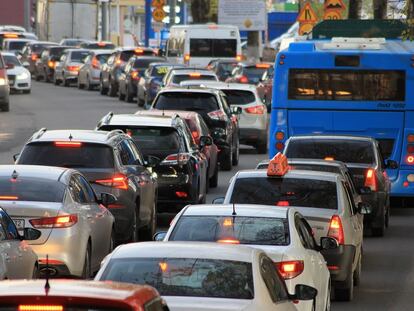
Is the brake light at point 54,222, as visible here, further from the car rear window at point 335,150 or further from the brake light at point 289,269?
the car rear window at point 335,150

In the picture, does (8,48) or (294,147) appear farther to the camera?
(8,48)

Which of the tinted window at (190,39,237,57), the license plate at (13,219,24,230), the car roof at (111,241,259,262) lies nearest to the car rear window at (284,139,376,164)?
the license plate at (13,219,24,230)

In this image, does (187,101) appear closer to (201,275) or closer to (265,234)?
(265,234)

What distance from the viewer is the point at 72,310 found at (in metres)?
6.93

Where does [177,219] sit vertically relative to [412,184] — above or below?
above

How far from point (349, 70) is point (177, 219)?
46.6 feet

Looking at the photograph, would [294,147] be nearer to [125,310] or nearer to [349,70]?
[349,70]

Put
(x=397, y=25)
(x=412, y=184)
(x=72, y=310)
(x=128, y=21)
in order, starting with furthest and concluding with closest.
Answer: (x=128, y=21) < (x=397, y=25) < (x=412, y=184) < (x=72, y=310)

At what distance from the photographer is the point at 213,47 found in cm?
6475

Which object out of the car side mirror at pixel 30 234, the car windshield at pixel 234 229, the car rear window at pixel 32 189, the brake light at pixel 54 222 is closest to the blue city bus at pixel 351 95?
the car rear window at pixel 32 189

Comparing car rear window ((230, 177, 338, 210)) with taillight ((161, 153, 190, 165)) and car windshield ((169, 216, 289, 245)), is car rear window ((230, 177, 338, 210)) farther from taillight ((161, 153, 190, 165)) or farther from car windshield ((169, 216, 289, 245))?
taillight ((161, 153, 190, 165))

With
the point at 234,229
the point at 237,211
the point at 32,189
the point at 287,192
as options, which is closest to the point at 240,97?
the point at 287,192

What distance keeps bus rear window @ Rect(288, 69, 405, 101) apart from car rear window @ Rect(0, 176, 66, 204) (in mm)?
11033

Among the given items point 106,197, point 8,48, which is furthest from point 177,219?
point 8,48
